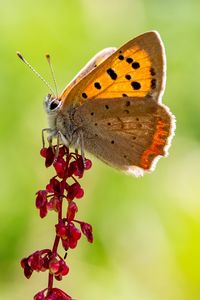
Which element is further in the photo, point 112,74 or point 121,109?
point 121,109

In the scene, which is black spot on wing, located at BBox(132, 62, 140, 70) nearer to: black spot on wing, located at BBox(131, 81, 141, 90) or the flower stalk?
black spot on wing, located at BBox(131, 81, 141, 90)

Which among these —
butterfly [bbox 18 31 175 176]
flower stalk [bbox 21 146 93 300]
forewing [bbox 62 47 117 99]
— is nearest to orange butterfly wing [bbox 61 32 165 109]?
butterfly [bbox 18 31 175 176]

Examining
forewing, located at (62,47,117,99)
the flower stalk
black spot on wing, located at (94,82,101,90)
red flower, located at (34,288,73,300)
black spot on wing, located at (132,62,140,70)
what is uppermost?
forewing, located at (62,47,117,99)

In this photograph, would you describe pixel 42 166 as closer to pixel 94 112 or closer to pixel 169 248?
pixel 169 248

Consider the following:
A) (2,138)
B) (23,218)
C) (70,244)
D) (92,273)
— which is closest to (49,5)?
(2,138)

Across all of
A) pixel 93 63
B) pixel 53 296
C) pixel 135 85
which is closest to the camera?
pixel 53 296

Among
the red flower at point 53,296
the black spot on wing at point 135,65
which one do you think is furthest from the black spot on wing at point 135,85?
the red flower at point 53,296

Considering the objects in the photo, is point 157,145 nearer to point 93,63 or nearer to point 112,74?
point 112,74

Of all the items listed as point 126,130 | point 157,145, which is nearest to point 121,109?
point 126,130
